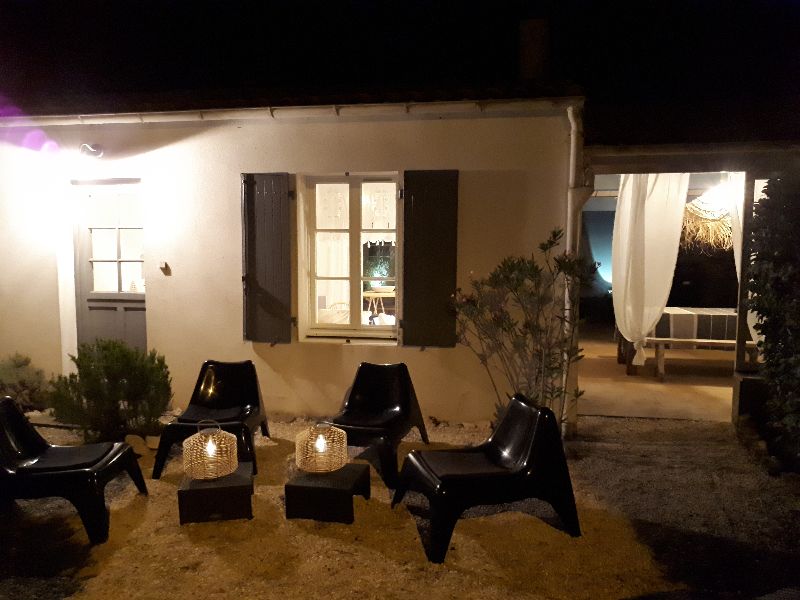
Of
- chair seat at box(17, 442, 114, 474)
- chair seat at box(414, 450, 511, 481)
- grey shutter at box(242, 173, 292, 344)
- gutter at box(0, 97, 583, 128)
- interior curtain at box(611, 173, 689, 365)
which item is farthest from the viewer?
interior curtain at box(611, 173, 689, 365)

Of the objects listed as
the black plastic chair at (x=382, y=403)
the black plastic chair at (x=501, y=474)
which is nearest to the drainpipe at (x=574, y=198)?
the black plastic chair at (x=382, y=403)

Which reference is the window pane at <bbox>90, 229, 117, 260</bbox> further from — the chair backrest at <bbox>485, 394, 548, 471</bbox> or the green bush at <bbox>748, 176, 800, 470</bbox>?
the green bush at <bbox>748, 176, 800, 470</bbox>

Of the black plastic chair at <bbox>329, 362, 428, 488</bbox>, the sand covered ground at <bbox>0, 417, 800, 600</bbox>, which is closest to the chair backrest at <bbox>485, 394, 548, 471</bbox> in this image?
the sand covered ground at <bbox>0, 417, 800, 600</bbox>

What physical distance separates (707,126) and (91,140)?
5.77m

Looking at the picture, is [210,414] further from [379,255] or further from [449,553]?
[449,553]

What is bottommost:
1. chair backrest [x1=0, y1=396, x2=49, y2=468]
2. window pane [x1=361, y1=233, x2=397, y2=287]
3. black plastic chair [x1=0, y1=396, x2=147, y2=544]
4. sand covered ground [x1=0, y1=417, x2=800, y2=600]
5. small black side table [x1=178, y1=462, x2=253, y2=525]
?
sand covered ground [x1=0, y1=417, x2=800, y2=600]

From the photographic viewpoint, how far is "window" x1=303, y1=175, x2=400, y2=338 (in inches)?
236

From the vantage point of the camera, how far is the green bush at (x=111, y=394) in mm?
4855

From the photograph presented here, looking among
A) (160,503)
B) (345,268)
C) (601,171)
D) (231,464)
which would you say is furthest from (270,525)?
(601,171)

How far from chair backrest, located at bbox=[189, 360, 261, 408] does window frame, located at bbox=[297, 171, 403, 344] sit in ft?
2.97

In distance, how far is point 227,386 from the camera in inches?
204

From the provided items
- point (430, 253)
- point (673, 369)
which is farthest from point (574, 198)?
point (673, 369)

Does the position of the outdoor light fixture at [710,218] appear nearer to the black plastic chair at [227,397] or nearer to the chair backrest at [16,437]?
the black plastic chair at [227,397]

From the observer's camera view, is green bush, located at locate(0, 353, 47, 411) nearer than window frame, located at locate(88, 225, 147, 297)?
Yes
